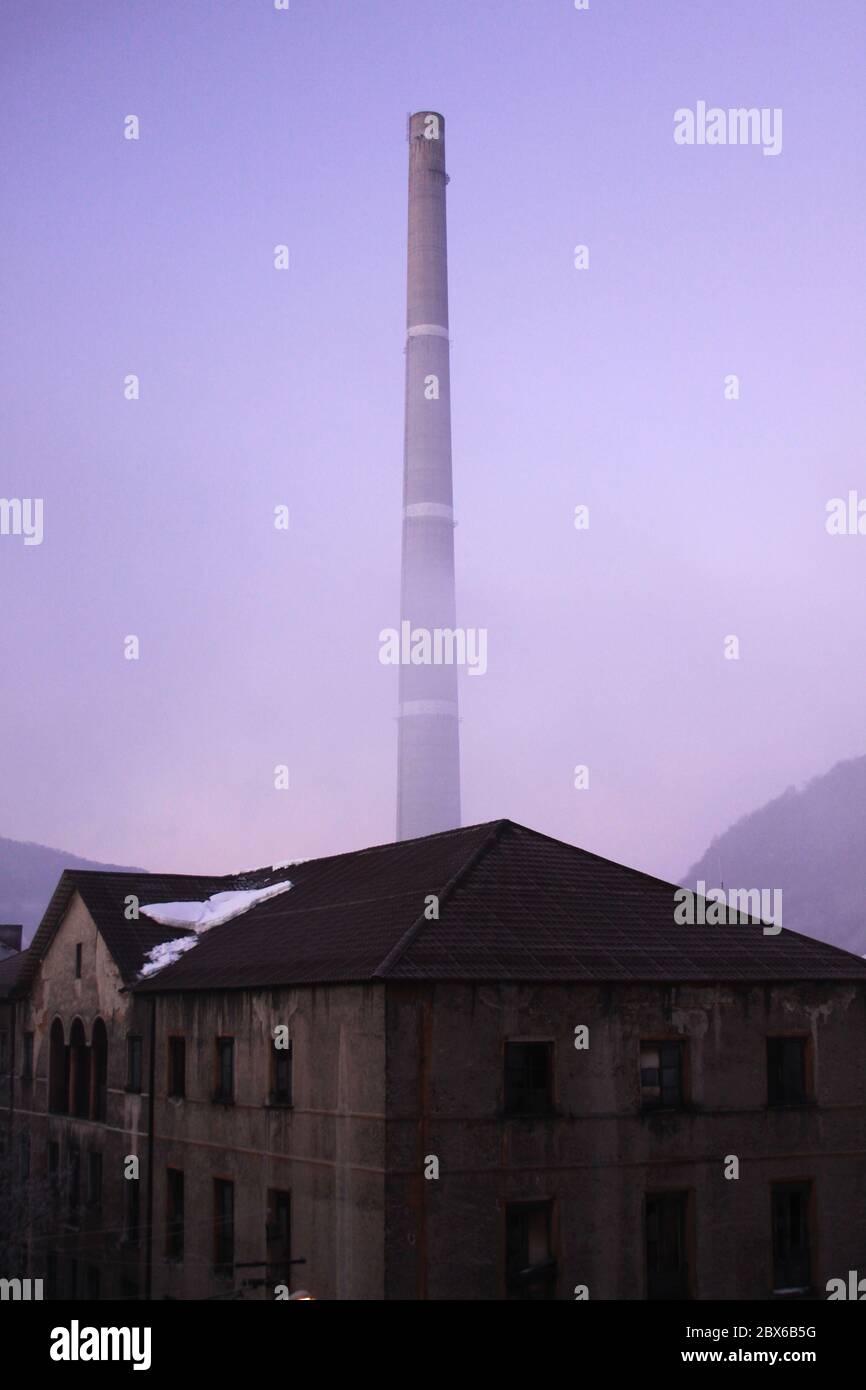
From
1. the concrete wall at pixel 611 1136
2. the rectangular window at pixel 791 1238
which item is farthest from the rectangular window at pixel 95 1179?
the rectangular window at pixel 791 1238

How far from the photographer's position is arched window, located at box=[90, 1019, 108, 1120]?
4638 centimetres

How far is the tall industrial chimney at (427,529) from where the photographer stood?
89.8 meters

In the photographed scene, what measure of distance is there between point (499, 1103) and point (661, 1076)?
4.08 m

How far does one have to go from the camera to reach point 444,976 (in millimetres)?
31438

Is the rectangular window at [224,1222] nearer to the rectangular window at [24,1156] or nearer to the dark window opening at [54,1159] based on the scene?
the dark window opening at [54,1159]

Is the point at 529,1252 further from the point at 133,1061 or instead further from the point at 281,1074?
the point at 133,1061

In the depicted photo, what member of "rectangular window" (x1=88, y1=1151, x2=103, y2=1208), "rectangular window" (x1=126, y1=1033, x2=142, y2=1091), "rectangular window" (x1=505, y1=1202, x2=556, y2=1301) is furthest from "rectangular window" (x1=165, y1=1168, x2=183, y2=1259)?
"rectangular window" (x1=505, y1=1202, x2=556, y2=1301)

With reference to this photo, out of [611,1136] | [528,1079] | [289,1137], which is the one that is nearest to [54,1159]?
[289,1137]

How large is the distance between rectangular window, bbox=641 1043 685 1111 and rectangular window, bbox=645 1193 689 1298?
190cm

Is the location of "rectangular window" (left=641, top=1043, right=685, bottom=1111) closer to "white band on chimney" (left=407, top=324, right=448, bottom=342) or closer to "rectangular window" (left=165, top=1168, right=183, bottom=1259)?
"rectangular window" (left=165, top=1168, right=183, bottom=1259)

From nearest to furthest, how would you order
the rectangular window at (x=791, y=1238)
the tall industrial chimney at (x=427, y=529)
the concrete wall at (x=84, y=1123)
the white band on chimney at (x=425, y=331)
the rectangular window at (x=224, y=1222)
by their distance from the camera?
1. the rectangular window at (x=791, y=1238)
2. the rectangular window at (x=224, y=1222)
3. the concrete wall at (x=84, y=1123)
4. the tall industrial chimney at (x=427, y=529)
5. the white band on chimney at (x=425, y=331)

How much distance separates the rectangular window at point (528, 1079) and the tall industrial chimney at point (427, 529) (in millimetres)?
57368

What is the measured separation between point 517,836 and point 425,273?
5873 centimetres

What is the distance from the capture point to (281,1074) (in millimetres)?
35312
